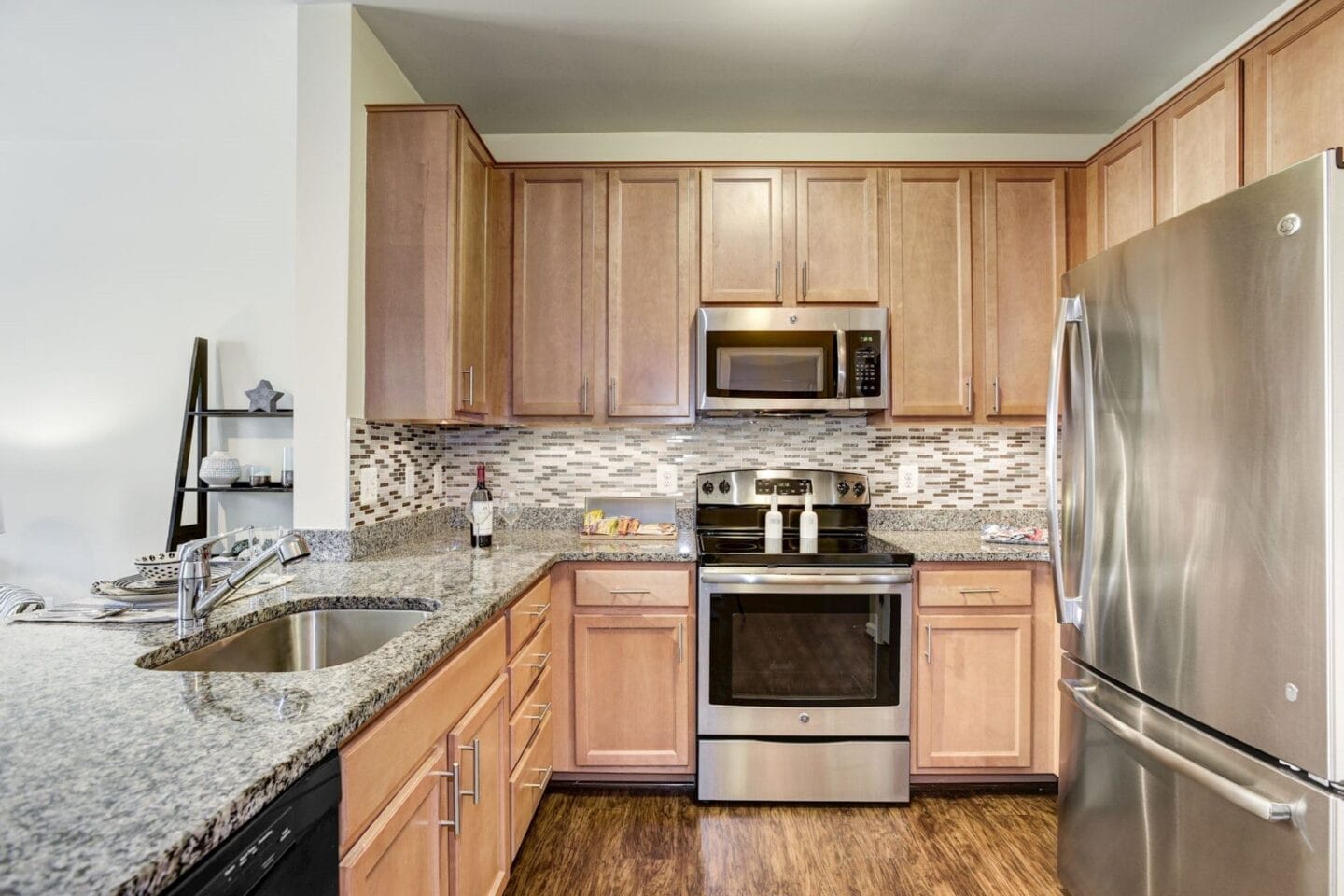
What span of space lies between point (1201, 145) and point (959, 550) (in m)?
1.43

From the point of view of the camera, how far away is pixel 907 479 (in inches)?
108

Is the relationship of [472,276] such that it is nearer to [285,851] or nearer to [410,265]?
[410,265]

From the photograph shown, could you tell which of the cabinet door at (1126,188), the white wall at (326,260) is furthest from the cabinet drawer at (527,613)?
the cabinet door at (1126,188)

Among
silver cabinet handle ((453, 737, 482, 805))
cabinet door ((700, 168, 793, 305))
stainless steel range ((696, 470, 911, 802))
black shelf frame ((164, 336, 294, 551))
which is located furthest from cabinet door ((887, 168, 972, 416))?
black shelf frame ((164, 336, 294, 551))

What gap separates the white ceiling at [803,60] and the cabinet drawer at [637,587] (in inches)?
70.9

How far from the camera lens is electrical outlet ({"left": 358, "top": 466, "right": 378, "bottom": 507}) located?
203cm

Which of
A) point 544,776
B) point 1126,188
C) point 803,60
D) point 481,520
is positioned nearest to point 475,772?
point 544,776

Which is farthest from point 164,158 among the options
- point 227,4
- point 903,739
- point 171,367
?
point 903,739

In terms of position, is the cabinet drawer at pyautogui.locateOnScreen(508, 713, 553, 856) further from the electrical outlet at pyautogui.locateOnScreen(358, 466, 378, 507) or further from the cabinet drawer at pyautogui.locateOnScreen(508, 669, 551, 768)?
the electrical outlet at pyautogui.locateOnScreen(358, 466, 378, 507)

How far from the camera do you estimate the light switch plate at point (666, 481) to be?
275 centimetres

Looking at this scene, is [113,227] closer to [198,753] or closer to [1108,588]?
[198,753]

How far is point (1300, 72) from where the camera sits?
5.06 feet

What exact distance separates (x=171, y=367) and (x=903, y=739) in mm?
3389

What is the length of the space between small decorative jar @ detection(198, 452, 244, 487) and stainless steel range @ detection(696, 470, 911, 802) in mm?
1981
